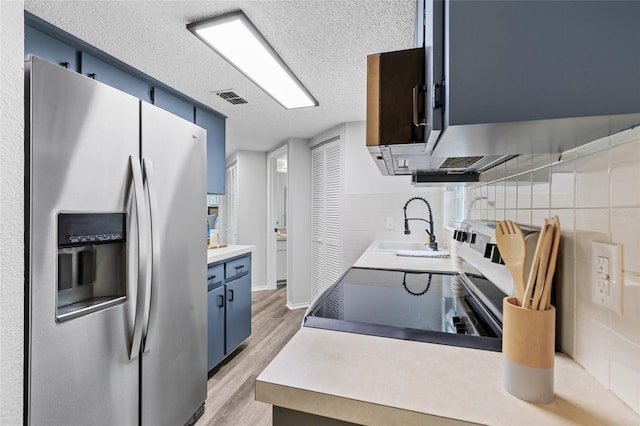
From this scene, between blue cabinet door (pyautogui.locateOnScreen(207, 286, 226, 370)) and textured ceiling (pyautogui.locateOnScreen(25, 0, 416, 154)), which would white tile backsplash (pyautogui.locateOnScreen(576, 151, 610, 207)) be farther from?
blue cabinet door (pyautogui.locateOnScreen(207, 286, 226, 370))

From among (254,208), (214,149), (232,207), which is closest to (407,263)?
(214,149)

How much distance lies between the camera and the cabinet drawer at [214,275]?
7.49 ft

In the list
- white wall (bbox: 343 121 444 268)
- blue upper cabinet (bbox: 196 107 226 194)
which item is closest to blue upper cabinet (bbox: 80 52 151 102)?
blue upper cabinet (bbox: 196 107 226 194)

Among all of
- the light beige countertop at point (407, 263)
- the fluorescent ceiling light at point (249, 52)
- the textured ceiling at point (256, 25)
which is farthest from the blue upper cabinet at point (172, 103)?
the light beige countertop at point (407, 263)

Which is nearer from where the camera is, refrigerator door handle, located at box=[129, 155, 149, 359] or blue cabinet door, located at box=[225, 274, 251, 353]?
refrigerator door handle, located at box=[129, 155, 149, 359]

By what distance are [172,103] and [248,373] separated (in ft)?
7.33

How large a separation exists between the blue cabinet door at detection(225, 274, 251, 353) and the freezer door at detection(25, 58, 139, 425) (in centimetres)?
125

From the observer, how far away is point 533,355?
547 millimetres

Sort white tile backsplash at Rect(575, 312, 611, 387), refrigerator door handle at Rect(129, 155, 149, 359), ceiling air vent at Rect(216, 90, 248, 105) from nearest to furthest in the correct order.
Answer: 1. white tile backsplash at Rect(575, 312, 611, 387)
2. refrigerator door handle at Rect(129, 155, 149, 359)
3. ceiling air vent at Rect(216, 90, 248, 105)

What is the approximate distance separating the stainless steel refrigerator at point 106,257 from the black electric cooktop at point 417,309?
0.83 meters

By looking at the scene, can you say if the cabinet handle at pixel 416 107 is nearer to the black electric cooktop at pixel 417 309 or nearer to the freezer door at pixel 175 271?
the black electric cooktop at pixel 417 309

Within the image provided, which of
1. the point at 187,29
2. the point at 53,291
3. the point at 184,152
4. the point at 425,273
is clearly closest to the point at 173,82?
the point at 187,29

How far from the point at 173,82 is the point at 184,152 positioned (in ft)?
3.22

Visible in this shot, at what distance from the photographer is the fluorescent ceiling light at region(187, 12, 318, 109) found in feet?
5.08
